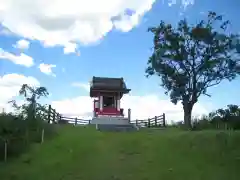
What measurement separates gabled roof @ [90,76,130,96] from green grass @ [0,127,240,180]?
62.3ft

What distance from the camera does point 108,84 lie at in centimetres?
4172

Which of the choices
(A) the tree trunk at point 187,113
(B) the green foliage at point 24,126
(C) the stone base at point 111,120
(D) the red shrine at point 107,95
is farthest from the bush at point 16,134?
(D) the red shrine at point 107,95

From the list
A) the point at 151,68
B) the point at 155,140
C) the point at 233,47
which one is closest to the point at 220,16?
the point at 233,47

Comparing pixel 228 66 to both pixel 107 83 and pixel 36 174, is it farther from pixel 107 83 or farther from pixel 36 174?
pixel 36 174

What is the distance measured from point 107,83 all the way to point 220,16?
46.3 ft

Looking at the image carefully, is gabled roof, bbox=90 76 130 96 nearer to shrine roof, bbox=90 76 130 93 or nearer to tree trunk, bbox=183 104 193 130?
shrine roof, bbox=90 76 130 93

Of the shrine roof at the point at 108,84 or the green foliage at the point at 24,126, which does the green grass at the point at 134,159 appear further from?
the shrine roof at the point at 108,84

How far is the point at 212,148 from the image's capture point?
1781 centimetres

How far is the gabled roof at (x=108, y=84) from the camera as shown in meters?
40.9

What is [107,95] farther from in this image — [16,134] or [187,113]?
[16,134]

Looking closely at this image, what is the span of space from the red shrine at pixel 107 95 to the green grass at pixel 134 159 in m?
18.7

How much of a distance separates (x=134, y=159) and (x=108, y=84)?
25503 mm

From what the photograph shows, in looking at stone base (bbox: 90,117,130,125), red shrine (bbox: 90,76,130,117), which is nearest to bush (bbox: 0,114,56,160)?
stone base (bbox: 90,117,130,125)

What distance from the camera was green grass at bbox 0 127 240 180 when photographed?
13.9 metres
